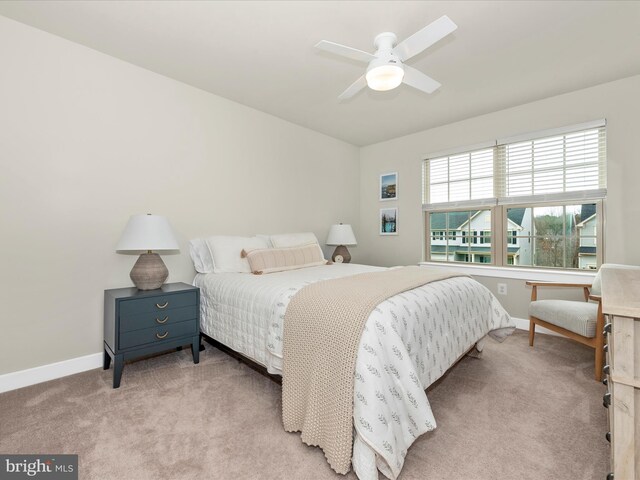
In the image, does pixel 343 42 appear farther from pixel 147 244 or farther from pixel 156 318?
pixel 156 318

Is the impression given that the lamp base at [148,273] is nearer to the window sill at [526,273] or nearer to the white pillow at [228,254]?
the white pillow at [228,254]

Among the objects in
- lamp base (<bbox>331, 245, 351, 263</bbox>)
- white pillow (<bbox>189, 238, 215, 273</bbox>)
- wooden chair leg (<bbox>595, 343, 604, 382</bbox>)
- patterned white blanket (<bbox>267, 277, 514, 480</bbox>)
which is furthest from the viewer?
lamp base (<bbox>331, 245, 351, 263</bbox>)

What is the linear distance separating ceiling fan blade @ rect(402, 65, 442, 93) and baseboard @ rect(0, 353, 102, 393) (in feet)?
10.8

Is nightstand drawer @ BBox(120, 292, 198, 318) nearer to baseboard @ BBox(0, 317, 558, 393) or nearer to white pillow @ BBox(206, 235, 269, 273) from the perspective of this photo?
white pillow @ BBox(206, 235, 269, 273)

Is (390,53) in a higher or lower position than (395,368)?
higher

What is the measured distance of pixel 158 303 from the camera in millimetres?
2309

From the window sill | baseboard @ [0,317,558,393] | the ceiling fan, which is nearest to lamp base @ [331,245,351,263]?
the window sill

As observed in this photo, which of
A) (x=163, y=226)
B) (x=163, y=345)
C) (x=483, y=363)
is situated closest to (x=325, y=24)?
(x=163, y=226)

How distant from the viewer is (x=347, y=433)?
1.32 meters

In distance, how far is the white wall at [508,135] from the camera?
2836 mm

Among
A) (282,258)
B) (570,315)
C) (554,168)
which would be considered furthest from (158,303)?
(554,168)

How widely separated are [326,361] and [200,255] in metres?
1.97

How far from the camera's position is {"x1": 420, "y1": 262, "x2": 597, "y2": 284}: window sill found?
3.12m

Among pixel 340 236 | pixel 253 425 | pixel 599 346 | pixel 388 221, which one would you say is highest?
pixel 388 221
